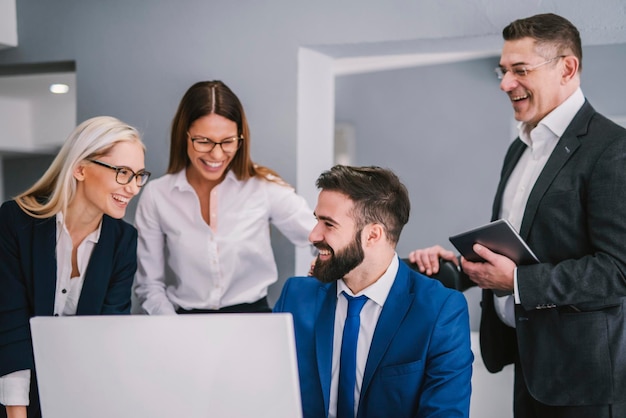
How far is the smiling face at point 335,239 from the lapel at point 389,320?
13 cm

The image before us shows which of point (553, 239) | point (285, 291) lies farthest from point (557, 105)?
point (285, 291)

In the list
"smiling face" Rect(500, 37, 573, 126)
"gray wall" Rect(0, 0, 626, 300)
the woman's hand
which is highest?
"gray wall" Rect(0, 0, 626, 300)

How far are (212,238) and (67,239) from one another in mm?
553

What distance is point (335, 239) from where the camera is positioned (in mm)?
1897

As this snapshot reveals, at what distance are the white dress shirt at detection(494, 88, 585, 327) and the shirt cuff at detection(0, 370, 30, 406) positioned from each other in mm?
1417

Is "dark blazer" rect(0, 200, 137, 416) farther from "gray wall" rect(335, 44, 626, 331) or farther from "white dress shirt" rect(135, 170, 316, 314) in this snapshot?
"gray wall" rect(335, 44, 626, 331)

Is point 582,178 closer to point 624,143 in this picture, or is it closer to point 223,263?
point 624,143

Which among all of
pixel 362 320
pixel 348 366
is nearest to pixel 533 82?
pixel 362 320

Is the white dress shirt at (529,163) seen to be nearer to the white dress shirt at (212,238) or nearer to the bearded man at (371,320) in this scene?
the bearded man at (371,320)

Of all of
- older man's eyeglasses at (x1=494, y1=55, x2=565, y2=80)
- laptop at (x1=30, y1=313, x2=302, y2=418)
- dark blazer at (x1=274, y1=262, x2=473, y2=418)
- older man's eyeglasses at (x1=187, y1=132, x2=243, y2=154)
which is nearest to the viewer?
laptop at (x1=30, y1=313, x2=302, y2=418)

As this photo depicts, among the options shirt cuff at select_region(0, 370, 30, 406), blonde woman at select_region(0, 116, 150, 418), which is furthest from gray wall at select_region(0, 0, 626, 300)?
shirt cuff at select_region(0, 370, 30, 406)

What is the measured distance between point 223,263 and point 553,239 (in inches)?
45.8

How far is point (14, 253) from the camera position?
6.92 ft

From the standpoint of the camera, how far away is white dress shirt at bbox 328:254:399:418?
5.92 ft
